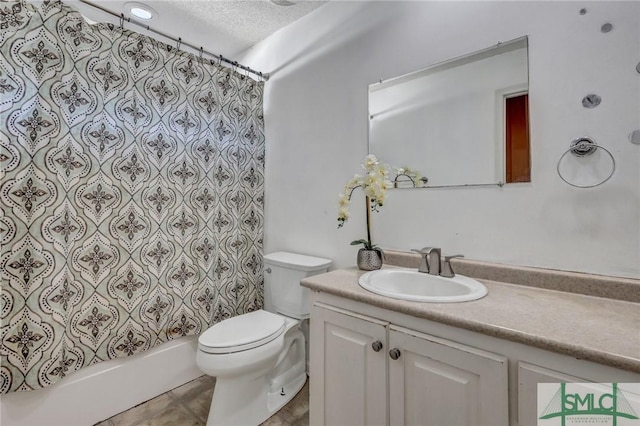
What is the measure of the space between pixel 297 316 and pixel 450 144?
1.26 m

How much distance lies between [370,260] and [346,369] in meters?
0.49

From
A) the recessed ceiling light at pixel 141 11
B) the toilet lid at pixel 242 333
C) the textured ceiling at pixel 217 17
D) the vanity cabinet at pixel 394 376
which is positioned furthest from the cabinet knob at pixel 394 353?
the recessed ceiling light at pixel 141 11

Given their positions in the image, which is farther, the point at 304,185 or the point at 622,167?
the point at 304,185

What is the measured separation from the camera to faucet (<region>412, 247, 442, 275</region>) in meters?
1.22

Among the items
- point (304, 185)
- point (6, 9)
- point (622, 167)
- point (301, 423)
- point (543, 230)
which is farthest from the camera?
point (304, 185)

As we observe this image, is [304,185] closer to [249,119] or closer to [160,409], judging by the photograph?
[249,119]

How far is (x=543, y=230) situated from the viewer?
3.58ft

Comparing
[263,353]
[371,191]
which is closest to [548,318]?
[371,191]

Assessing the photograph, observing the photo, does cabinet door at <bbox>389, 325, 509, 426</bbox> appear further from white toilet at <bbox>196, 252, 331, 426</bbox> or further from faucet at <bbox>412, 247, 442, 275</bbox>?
white toilet at <bbox>196, 252, 331, 426</bbox>

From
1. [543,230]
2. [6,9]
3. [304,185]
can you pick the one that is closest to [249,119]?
[304,185]

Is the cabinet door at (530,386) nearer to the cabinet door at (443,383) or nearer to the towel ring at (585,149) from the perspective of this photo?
the cabinet door at (443,383)

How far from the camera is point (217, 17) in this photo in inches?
76.3

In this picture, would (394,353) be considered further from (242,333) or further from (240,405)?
(240,405)

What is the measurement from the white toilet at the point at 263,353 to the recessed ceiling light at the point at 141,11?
1803 millimetres
